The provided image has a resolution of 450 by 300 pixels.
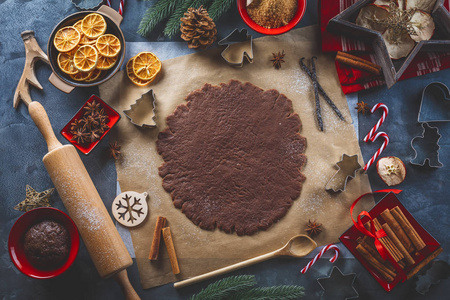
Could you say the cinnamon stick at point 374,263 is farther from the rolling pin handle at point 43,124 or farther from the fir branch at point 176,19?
the rolling pin handle at point 43,124

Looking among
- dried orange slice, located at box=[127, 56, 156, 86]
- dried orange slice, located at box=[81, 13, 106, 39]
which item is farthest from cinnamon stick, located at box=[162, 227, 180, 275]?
dried orange slice, located at box=[81, 13, 106, 39]

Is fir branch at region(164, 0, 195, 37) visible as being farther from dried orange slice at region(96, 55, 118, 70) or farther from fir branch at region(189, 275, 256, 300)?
fir branch at region(189, 275, 256, 300)

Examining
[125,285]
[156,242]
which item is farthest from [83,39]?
[125,285]

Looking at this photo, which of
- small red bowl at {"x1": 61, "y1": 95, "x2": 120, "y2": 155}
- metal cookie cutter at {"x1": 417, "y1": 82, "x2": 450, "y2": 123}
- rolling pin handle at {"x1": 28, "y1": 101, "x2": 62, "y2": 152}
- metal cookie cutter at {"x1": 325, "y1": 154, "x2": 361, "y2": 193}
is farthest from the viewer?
metal cookie cutter at {"x1": 417, "y1": 82, "x2": 450, "y2": 123}

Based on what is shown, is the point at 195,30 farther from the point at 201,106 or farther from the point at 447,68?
the point at 447,68

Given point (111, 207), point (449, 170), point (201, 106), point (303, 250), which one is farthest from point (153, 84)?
point (449, 170)
